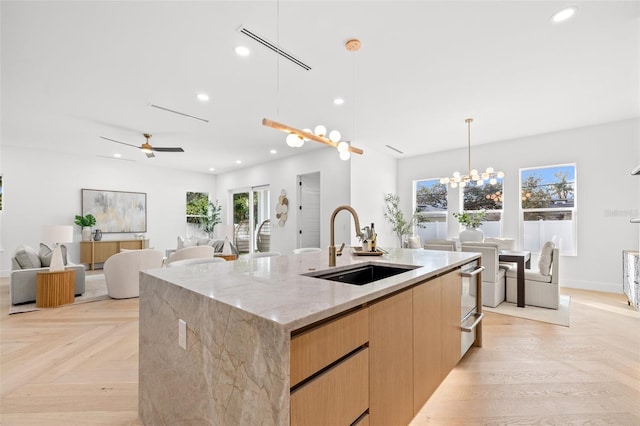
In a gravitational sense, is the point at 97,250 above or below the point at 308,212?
below

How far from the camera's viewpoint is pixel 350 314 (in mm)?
1080

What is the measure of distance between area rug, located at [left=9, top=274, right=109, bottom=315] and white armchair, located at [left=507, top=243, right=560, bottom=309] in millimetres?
6141

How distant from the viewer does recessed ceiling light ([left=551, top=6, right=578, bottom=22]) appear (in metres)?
2.25

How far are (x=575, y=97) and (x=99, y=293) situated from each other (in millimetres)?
7512

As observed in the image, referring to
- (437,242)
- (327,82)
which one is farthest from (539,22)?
(437,242)

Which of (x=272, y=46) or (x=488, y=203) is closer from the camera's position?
(x=272, y=46)

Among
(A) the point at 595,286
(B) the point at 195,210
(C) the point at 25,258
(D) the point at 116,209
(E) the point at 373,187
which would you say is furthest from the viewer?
(B) the point at 195,210

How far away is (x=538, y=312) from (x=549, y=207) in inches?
104

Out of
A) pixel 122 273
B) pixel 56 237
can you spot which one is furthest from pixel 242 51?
pixel 122 273

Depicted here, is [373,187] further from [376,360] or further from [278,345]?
[278,345]

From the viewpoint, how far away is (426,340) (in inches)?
65.0

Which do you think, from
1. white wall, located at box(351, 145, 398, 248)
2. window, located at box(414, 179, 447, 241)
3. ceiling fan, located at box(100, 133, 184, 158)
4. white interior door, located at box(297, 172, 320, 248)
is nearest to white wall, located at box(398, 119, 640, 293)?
window, located at box(414, 179, 447, 241)

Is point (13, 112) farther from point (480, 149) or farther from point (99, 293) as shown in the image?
point (480, 149)

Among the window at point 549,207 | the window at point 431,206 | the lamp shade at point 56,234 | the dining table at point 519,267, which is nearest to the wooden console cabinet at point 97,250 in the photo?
the lamp shade at point 56,234
